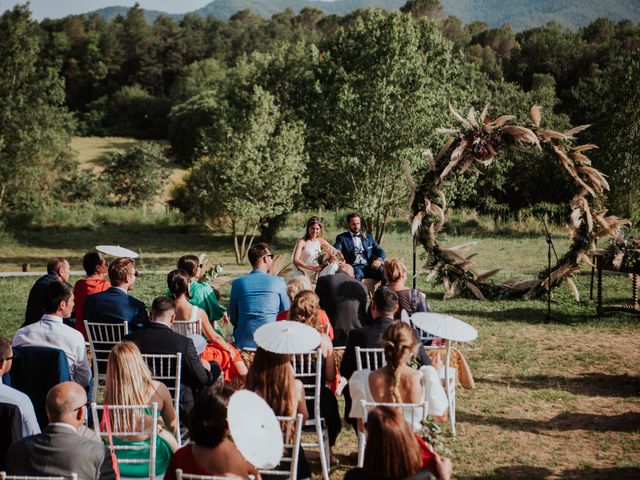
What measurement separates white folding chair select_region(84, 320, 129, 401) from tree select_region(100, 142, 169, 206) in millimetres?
31065

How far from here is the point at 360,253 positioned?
11461 mm

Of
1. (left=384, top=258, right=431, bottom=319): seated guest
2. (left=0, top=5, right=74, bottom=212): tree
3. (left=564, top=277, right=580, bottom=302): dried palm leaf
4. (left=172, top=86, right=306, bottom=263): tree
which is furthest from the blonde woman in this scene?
(left=0, top=5, right=74, bottom=212): tree

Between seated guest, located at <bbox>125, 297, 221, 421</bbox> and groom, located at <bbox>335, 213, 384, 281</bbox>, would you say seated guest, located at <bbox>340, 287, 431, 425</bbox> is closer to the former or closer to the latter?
seated guest, located at <bbox>125, 297, 221, 421</bbox>

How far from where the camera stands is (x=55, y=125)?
3167cm

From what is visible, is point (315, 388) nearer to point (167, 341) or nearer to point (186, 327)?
point (167, 341)

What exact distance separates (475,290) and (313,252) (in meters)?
5.02

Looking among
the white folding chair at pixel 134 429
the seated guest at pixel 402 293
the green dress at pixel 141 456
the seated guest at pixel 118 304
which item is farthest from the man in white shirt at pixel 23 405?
the seated guest at pixel 402 293

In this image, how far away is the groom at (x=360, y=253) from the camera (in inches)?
448

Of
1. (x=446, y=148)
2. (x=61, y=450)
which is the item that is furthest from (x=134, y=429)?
(x=446, y=148)

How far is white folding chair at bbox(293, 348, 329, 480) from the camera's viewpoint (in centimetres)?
584

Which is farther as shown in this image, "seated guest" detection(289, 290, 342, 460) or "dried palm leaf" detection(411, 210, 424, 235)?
"dried palm leaf" detection(411, 210, 424, 235)

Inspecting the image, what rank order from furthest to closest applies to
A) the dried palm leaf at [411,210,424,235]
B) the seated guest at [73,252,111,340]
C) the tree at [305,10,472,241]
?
the tree at [305,10,472,241], the dried palm leaf at [411,210,424,235], the seated guest at [73,252,111,340]

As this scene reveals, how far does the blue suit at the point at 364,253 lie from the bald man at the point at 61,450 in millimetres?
7618

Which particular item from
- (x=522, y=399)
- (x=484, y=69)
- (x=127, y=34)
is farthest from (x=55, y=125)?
(x=127, y=34)
